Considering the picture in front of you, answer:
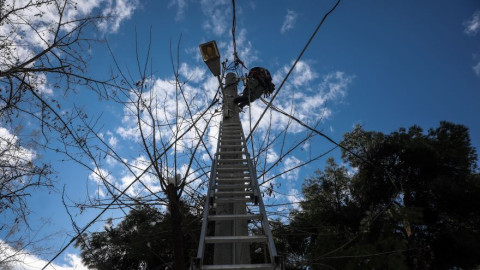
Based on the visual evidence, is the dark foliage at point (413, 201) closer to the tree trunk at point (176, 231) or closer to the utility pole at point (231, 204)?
the utility pole at point (231, 204)

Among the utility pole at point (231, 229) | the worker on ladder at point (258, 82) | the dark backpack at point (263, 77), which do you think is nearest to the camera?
the utility pole at point (231, 229)

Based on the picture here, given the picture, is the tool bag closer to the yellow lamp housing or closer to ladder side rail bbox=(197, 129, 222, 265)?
the yellow lamp housing

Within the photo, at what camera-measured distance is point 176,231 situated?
7.17 feet

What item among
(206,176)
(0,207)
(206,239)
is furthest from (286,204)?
(0,207)

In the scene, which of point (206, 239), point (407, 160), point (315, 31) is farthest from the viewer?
point (407, 160)

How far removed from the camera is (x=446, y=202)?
12766 millimetres

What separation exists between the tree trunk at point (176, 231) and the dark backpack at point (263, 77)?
4.27 m

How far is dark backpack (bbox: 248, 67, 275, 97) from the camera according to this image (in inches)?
244

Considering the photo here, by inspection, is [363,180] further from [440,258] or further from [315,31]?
[315,31]

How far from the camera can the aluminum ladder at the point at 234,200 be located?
192cm

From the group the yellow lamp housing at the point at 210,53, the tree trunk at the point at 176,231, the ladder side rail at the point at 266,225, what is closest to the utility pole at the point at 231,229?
the ladder side rail at the point at 266,225

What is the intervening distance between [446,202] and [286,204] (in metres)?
12.4

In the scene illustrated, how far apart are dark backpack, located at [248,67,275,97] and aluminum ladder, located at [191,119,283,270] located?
1.69 meters

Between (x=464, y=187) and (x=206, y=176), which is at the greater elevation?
(x=464, y=187)
